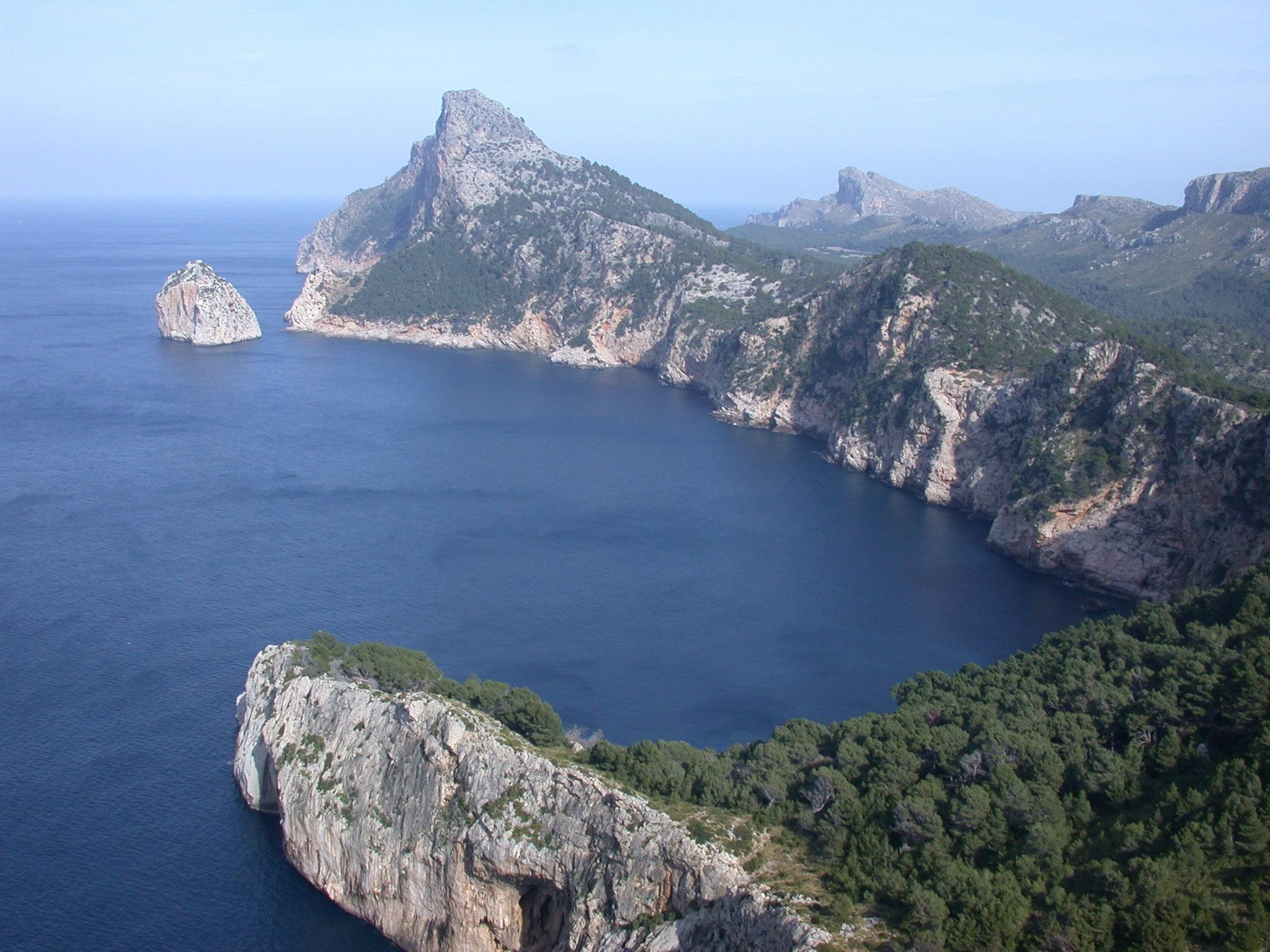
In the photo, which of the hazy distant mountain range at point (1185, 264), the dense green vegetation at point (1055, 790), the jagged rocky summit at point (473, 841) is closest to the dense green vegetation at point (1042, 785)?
the dense green vegetation at point (1055, 790)

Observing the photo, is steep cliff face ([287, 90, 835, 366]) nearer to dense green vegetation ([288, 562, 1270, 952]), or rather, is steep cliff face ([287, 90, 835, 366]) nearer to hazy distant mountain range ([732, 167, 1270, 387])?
hazy distant mountain range ([732, 167, 1270, 387])

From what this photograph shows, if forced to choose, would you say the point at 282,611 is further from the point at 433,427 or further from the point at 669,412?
the point at 669,412

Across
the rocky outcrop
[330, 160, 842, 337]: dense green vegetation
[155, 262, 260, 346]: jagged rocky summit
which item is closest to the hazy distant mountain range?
the rocky outcrop

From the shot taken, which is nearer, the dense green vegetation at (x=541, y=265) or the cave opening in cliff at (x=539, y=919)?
the cave opening in cliff at (x=539, y=919)

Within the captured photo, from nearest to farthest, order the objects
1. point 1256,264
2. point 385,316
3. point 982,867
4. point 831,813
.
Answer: point 982,867 → point 831,813 → point 1256,264 → point 385,316

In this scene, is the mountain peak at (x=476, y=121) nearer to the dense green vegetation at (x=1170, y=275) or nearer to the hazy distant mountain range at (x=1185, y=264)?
the dense green vegetation at (x=1170, y=275)

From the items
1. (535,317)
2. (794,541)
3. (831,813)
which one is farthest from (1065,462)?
(535,317)
